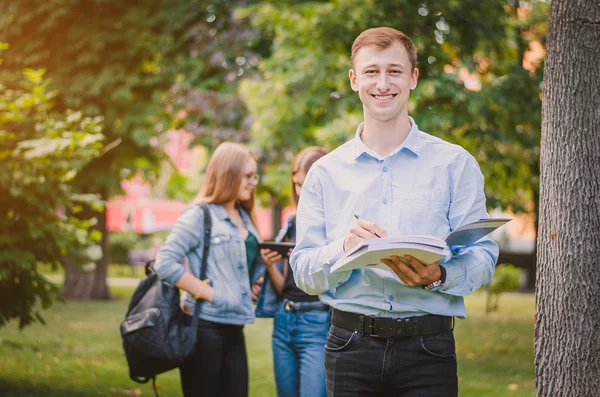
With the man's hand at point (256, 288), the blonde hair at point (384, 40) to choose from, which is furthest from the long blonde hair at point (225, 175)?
the blonde hair at point (384, 40)

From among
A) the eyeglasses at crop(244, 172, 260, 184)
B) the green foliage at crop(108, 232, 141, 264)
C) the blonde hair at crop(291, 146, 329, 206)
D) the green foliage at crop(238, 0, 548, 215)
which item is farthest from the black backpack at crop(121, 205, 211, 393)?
the green foliage at crop(108, 232, 141, 264)

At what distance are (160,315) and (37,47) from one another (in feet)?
40.0

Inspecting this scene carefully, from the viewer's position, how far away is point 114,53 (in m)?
16.0

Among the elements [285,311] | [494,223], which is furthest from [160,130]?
[494,223]

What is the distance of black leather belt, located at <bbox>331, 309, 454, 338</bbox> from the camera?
274 cm

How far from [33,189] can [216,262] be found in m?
2.79

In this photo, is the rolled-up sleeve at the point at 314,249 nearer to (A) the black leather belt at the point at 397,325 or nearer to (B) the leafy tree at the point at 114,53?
(A) the black leather belt at the point at 397,325

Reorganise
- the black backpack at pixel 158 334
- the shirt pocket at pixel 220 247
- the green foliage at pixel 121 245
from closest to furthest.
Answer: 1. the black backpack at pixel 158 334
2. the shirt pocket at pixel 220 247
3. the green foliage at pixel 121 245

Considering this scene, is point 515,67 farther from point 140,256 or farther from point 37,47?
point 140,256

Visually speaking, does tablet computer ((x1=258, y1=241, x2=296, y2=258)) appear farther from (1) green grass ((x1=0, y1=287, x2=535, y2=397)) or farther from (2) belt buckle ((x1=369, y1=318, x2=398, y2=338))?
(1) green grass ((x1=0, y1=287, x2=535, y2=397))

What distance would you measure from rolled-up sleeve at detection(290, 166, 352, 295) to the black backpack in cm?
186

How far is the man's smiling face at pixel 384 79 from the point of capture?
286cm

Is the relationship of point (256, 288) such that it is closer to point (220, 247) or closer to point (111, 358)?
point (220, 247)

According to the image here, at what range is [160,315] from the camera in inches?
184
